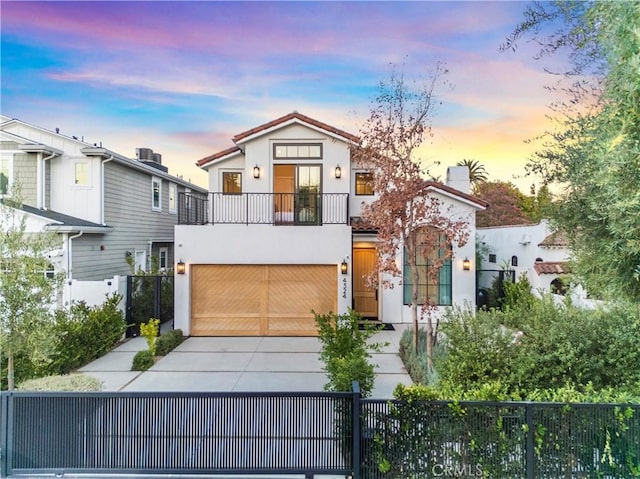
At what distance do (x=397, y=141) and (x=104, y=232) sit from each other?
1029 cm

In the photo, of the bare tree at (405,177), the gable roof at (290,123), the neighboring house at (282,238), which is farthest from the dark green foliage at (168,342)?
the gable roof at (290,123)

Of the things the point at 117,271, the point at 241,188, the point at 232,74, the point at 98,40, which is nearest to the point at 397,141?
the point at 232,74

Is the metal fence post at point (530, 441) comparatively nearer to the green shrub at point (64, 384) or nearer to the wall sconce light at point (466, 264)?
the green shrub at point (64, 384)

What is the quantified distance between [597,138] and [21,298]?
7574 mm

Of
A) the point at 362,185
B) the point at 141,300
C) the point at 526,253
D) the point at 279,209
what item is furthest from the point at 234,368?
the point at 526,253

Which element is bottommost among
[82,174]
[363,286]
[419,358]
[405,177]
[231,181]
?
[419,358]

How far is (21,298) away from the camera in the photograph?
17.6 feet

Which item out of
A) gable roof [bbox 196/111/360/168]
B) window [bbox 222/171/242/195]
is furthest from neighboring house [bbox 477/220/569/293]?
window [bbox 222/171/242/195]

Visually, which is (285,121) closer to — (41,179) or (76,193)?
(76,193)

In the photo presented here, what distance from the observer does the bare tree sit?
7512mm

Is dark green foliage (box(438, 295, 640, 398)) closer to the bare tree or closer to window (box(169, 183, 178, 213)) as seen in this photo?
the bare tree

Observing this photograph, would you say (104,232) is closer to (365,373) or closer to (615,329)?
(365,373)

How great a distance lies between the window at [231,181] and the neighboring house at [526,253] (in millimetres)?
10008

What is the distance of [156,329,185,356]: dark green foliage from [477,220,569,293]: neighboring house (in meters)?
10.8
